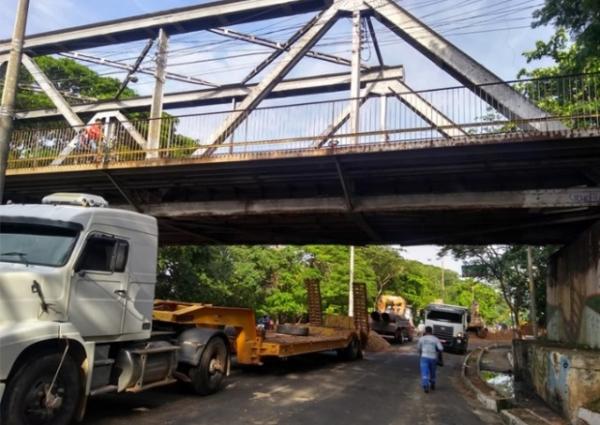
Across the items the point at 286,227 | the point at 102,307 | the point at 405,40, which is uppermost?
the point at 405,40

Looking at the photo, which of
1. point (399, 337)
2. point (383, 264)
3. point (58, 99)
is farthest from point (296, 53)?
point (383, 264)

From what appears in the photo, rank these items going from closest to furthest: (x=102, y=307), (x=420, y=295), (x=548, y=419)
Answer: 1. (x=102, y=307)
2. (x=548, y=419)
3. (x=420, y=295)

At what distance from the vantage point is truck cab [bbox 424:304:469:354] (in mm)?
27547

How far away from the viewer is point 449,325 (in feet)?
92.2

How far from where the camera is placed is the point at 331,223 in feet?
51.5

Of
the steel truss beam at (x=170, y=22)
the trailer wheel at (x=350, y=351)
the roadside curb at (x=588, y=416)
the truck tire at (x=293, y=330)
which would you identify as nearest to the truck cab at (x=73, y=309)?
the roadside curb at (x=588, y=416)

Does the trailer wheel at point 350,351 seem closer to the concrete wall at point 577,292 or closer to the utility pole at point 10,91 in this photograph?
the concrete wall at point 577,292

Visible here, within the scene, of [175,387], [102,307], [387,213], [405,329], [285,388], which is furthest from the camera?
[405,329]

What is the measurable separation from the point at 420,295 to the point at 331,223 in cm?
3778

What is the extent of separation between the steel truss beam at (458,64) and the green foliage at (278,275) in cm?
1256

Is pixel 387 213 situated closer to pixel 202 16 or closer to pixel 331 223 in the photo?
pixel 331 223

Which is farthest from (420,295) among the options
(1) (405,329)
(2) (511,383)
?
(2) (511,383)

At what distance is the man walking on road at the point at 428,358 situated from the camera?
12.1 metres

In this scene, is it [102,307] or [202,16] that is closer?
[102,307]
